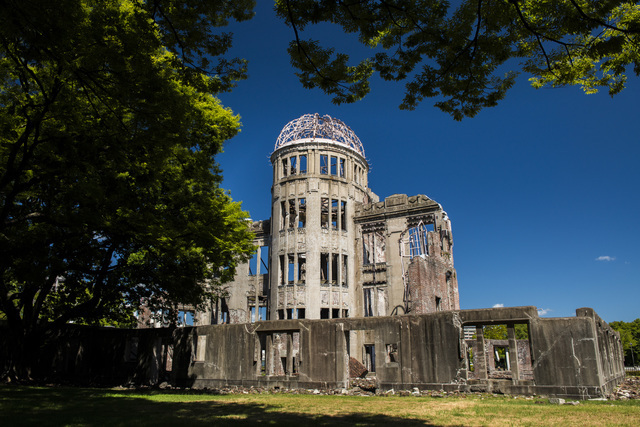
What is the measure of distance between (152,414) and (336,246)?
22.0 metres

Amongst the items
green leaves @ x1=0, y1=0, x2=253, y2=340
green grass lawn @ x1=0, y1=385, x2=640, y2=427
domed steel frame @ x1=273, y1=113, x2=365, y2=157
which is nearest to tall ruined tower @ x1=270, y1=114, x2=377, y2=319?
domed steel frame @ x1=273, y1=113, x2=365, y2=157

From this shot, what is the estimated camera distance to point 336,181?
31672mm

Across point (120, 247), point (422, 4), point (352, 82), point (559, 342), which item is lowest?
point (559, 342)

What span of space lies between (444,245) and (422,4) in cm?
2444

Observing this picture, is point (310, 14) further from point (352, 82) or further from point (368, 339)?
point (368, 339)

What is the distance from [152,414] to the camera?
9.12m

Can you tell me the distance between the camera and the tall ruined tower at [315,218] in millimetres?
29500

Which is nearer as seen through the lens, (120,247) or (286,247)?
(120,247)

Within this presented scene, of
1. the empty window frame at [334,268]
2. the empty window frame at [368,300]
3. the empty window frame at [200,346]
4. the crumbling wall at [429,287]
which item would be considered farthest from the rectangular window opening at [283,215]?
the empty window frame at [200,346]

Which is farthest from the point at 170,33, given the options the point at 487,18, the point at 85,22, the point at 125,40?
the point at 487,18

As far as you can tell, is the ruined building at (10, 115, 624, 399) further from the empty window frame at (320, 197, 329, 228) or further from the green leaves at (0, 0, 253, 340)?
the green leaves at (0, 0, 253, 340)

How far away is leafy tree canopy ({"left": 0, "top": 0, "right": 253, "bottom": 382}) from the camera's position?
7.12 metres

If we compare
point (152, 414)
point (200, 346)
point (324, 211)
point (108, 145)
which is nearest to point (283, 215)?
point (324, 211)

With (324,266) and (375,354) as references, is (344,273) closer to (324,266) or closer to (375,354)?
(324,266)
